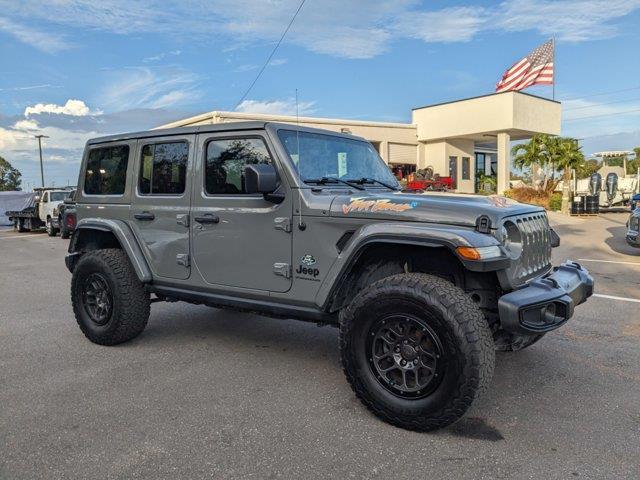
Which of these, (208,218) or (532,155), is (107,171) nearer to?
(208,218)

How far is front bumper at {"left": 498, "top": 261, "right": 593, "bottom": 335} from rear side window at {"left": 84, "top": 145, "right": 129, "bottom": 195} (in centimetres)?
362

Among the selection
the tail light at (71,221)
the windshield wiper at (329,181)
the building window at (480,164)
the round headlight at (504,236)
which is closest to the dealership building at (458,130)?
the building window at (480,164)

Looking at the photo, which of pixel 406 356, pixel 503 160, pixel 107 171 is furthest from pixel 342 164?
pixel 503 160

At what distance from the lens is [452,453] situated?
3.12m

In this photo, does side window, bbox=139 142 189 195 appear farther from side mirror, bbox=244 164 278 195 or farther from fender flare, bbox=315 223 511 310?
fender flare, bbox=315 223 511 310

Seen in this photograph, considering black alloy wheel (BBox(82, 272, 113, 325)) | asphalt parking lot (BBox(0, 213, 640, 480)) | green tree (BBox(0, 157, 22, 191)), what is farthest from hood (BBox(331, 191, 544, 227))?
green tree (BBox(0, 157, 22, 191))

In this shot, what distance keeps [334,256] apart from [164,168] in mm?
1967

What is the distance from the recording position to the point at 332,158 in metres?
4.46

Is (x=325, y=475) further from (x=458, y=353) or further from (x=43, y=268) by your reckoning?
(x=43, y=268)

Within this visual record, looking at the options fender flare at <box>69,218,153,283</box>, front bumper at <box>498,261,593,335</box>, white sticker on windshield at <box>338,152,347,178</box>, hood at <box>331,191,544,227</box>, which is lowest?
front bumper at <box>498,261,593,335</box>

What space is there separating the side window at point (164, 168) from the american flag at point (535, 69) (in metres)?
29.5

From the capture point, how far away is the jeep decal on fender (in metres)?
3.54

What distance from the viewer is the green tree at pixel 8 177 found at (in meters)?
67.0

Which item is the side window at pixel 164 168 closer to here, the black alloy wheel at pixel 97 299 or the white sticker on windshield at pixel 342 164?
the black alloy wheel at pixel 97 299
